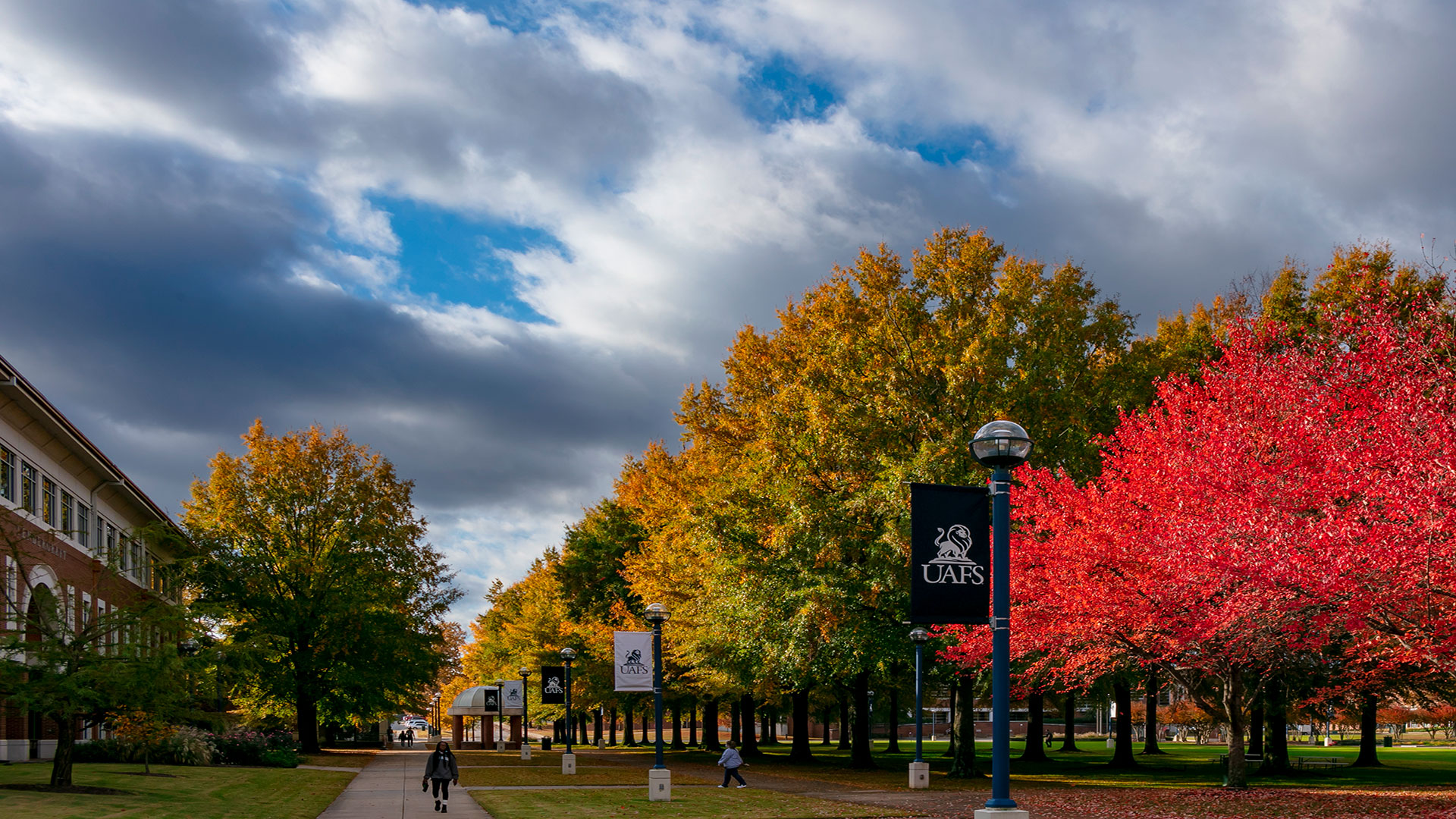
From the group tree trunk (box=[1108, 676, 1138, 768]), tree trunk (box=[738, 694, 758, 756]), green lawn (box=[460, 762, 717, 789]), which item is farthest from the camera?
tree trunk (box=[738, 694, 758, 756])

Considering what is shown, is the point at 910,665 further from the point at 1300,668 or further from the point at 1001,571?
the point at 1001,571

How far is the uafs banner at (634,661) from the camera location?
26203 millimetres

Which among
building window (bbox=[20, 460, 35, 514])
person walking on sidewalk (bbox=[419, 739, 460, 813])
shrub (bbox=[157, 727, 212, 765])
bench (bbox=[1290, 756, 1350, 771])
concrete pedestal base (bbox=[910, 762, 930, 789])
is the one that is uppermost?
building window (bbox=[20, 460, 35, 514])

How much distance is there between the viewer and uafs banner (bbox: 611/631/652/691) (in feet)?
86.0

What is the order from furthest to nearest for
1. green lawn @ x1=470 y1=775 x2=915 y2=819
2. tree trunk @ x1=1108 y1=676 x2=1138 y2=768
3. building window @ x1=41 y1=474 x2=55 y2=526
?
1. tree trunk @ x1=1108 y1=676 x2=1138 y2=768
2. building window @ x1=41 y1=474 x2=55 y2=526
3. green lawn @ x1=470 y1=775 x2=915 y2=819

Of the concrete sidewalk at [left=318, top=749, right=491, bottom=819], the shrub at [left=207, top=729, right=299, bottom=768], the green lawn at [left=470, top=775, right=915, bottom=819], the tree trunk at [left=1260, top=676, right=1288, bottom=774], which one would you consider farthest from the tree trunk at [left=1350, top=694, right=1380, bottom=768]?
the shrub at [left=207, top=729, right=299, bottom=768]

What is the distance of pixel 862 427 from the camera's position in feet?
111

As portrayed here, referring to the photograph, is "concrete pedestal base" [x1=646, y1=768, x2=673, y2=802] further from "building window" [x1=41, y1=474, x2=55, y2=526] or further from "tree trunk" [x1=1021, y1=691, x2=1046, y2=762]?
"tree trunk" [x1=1021, y1=691, x2=1046, y2=762]

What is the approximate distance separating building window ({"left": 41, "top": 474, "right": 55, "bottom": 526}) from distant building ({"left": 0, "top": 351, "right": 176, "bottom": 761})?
55mm

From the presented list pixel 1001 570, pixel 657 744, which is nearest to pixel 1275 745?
pixel 657 744

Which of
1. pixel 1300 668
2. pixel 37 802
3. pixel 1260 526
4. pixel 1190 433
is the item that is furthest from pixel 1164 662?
pixel 37 802

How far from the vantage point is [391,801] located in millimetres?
26328

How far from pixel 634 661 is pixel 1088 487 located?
11.1 metres

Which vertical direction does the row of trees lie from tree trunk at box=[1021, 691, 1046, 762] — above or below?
above
